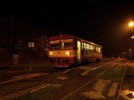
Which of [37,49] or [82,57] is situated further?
[37,49]

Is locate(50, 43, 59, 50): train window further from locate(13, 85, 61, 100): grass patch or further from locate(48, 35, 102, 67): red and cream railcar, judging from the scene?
locate(13, 85, 61, 100): grass patch

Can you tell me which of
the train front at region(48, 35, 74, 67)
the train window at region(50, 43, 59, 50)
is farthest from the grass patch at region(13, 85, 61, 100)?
the train window at region(50, 43, 59, 50)

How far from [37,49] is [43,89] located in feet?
113

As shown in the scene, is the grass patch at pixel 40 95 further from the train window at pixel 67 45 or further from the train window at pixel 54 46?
the train window at pixel 54 46

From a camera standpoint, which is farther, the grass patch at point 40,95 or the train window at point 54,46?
the train window at point 54,46

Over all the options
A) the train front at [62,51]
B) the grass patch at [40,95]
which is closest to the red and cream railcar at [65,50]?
the train front at [62,51]

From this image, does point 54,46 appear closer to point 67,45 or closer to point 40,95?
point 67,45

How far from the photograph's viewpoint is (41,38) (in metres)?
43.6

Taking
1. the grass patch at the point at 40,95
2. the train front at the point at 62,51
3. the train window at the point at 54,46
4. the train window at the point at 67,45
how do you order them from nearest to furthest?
the grass patch at the point at 40,95 < the train front at the point at 62,51 < the train window at the point at 67,45 < the train window at the point at 54,46

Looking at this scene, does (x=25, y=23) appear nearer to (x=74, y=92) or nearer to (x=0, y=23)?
(x=0, y=23)

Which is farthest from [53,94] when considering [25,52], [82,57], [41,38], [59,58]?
[41,38]

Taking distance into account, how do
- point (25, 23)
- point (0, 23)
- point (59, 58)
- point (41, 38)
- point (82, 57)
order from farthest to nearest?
point (41, 38)
point (25, 23)
point (0, 23)
point (82, 57)
point (59, 58)

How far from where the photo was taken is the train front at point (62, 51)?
20.8 metres

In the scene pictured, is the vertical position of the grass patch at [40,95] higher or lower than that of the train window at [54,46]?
lower
